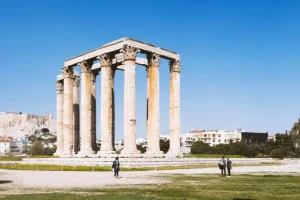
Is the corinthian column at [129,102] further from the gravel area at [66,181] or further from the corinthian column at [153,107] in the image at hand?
the gravel area at [66,181]

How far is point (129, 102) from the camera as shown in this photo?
54094 mm

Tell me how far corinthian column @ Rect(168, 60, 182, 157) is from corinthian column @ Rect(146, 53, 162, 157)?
4338 millimetres

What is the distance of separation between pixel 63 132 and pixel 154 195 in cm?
5417

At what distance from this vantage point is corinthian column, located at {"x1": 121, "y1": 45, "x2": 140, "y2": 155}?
176 ft

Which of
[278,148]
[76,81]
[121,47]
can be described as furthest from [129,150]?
[278,148]

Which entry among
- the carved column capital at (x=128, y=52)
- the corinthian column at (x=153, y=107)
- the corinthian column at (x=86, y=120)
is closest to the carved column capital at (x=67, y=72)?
the corinthian column at (x=86, y=120)

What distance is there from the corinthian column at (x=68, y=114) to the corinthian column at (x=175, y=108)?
61.3ft

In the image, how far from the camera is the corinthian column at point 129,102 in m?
53.5

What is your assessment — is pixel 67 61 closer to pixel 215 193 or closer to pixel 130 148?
pixel 130 148

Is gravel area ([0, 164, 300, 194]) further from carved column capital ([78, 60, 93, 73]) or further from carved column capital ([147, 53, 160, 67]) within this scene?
carved column capital ([78, 60, 93, 73])

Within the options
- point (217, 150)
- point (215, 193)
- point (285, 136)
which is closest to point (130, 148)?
point (215, 193)

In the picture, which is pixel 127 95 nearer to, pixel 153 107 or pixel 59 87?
pixel 153 107

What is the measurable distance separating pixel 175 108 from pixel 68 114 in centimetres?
1984

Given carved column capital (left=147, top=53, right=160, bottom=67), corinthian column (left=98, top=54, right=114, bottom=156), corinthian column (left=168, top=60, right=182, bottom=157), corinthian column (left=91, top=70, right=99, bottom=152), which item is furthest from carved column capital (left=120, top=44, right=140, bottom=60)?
corinthian column (left=91, top=70, right=99, bottom=152)
